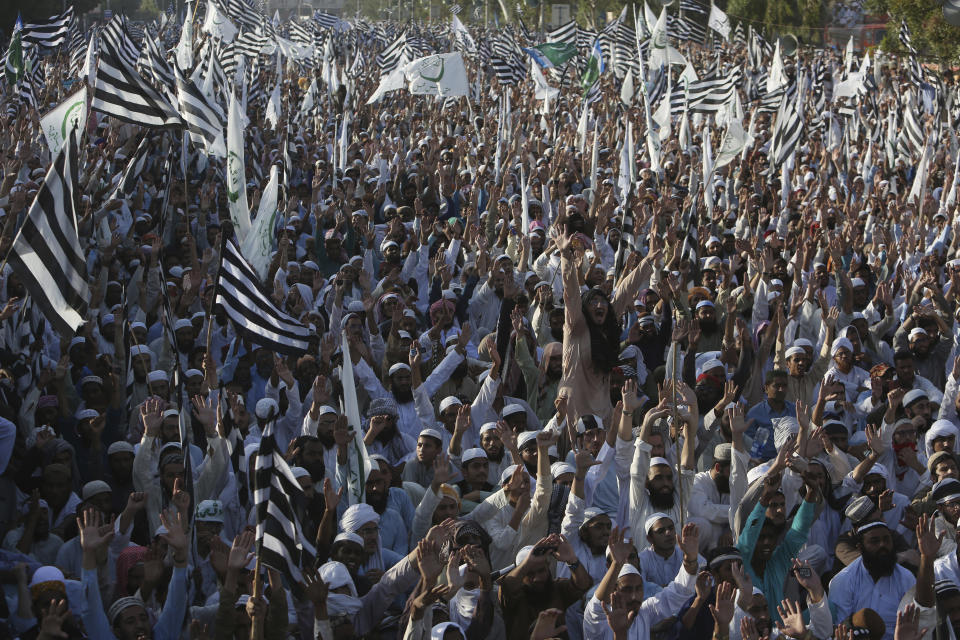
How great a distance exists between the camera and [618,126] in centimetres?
1585

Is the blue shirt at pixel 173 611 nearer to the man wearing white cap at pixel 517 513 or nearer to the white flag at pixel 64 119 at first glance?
the man wearing white cap at pixel 517 513

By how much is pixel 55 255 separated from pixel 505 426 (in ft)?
7.02

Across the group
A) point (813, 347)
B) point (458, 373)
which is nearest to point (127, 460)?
point (458, 373)

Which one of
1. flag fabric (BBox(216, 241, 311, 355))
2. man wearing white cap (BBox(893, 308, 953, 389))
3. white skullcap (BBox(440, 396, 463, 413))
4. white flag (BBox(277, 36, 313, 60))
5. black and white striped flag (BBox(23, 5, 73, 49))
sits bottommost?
white skullcap (BBox(440, 396, 463, 413))

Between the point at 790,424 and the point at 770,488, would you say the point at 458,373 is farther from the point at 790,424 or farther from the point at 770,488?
the point at 770,488

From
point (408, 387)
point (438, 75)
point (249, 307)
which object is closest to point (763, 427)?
point (408, 387)

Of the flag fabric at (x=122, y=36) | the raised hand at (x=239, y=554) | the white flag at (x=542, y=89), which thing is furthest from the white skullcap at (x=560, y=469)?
the white flag at (x=542, y=89)

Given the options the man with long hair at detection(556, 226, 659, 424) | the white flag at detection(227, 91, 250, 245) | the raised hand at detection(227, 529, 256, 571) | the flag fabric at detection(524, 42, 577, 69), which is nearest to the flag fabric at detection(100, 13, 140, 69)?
the white flag at detection(227, 91, 250, 245)

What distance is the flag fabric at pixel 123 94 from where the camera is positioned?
8.58 meters

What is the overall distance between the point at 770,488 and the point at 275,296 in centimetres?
400

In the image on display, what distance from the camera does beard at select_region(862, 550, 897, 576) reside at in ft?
15.9

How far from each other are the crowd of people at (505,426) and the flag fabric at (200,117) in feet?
2.08

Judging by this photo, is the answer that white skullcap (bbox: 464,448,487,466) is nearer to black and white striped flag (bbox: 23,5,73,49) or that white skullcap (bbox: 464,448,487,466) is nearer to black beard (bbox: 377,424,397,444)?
black beard (bbox: 377,424,397,444)

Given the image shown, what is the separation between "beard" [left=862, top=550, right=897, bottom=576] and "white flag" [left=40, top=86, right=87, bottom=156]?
5063 mm
